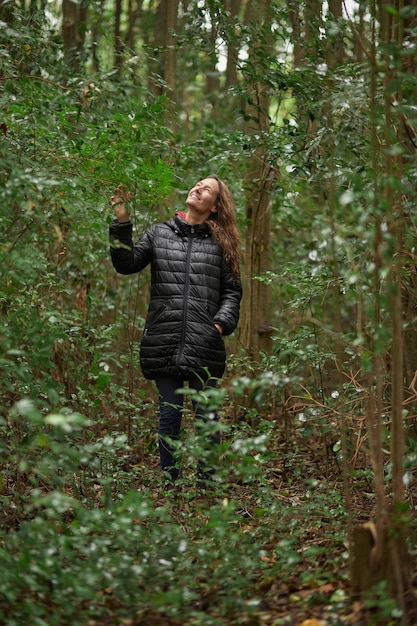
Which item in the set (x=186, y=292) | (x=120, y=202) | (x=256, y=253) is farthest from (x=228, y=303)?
(x=256, y=253)

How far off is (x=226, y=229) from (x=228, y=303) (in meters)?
0.51

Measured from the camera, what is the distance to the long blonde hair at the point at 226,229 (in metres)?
5.13

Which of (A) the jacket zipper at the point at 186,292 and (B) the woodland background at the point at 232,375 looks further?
(A) the jacket zipper at the point at 186,292

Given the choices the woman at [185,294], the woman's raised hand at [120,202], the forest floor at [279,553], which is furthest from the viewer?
the woman at [185,294]

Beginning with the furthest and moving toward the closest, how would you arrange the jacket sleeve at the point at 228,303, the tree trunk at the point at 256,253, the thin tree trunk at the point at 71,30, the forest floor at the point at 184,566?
the thin tree trunk at the point at 71,30 → the tree trunk at the point at 256,253 → the jacket sleeve at the point at 228,303 → the forest floor at the point at 184,566

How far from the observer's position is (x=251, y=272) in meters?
6.97

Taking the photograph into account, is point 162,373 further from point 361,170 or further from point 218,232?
point 361,170

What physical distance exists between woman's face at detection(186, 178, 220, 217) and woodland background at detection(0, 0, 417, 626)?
0.21 metres

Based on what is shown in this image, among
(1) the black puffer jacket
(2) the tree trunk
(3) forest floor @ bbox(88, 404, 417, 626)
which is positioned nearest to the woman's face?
(1) the black puffer jacket

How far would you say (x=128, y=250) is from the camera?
481 cm

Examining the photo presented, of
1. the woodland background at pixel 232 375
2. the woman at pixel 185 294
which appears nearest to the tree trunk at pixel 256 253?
the woodland background at pixel 232 375

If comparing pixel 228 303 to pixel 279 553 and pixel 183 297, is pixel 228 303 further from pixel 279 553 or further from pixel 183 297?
pixel 279 553

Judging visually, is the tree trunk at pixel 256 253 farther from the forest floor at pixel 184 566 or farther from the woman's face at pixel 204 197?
the forest floor at pixel 184 566

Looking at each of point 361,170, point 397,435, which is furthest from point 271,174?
point 397,435
